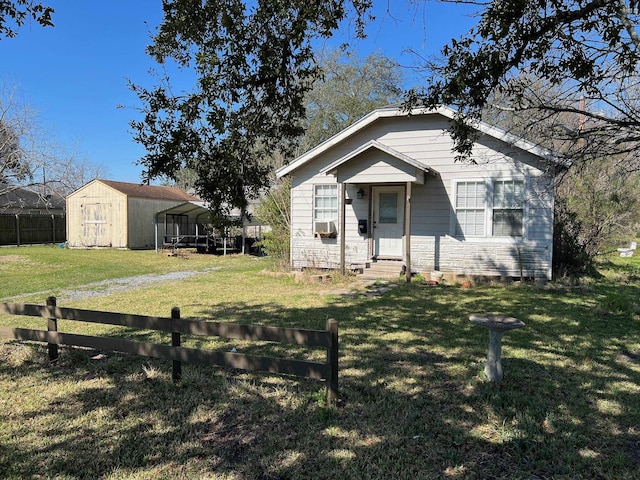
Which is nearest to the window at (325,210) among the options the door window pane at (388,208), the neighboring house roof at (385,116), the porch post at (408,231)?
the neighboring house roof at (385,116)

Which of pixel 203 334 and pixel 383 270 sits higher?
pixel 203 334

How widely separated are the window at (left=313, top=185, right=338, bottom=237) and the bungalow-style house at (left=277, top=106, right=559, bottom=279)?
0.10ft

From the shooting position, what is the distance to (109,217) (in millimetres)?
24625

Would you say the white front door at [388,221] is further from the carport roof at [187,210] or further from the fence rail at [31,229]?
the fence rail at [31,229]

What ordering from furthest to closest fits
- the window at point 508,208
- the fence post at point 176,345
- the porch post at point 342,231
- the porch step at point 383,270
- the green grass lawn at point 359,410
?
the porch step at point 383,270
the porch post at point 342,231
the window at point 508,208
the fence post at point 176,345
the green grass lawn at point 359,410

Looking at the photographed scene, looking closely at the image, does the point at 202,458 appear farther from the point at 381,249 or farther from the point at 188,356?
the point at 381,249

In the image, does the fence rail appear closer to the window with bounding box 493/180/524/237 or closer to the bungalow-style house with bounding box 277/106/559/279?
the bungalow-style house with bounding box 277/106/559/279

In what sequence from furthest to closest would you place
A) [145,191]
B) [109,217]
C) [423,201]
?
[145,191] < [109,217] < [423,201]

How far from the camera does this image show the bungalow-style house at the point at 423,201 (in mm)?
10789

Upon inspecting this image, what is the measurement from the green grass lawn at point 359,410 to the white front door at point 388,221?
17.4 ft

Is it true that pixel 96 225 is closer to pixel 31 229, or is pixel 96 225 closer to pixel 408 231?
pixel 31 229

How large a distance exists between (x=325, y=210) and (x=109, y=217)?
56.5 ft

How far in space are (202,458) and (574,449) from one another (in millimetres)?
Answer: 2816

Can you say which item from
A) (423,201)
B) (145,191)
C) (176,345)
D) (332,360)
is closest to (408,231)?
(423,201)
